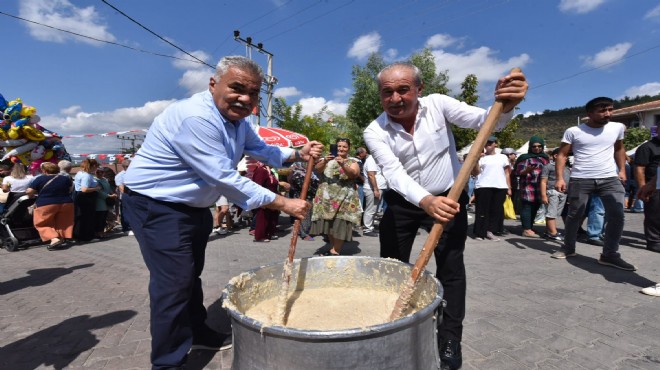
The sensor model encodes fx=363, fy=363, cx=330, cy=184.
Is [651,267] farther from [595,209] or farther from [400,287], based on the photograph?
[400,287]

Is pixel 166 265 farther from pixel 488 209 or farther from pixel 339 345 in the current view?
pixel 488 209

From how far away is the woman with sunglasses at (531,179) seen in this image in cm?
664

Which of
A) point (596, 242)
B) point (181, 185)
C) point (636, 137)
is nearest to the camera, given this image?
point (181, 185)

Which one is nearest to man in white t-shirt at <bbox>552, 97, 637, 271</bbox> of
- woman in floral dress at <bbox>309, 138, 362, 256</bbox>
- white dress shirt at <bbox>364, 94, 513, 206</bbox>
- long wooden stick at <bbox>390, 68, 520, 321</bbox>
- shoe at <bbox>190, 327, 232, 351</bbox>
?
woman in floral dress at <bbox>309, 138, 362, 256</bbox>

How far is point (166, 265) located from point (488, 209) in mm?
6023

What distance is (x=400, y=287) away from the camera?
1.97m

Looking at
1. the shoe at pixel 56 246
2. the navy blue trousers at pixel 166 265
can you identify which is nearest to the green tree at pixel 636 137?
the navy blue trousers at pixel 166 265

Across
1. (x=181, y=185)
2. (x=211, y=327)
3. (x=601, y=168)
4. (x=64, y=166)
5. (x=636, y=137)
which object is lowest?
(x=211, y=327)

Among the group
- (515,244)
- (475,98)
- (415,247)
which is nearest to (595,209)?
(515,244)

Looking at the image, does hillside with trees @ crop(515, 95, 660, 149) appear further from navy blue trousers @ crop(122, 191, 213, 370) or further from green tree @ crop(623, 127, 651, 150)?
navy blue trousers @ crop(122, 191, 213, 370)

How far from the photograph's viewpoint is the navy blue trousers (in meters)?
2.12

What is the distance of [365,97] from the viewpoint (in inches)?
1148

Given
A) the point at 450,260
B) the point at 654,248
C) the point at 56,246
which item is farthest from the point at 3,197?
the point at 654,248

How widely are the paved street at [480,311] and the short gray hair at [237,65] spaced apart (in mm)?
2010
